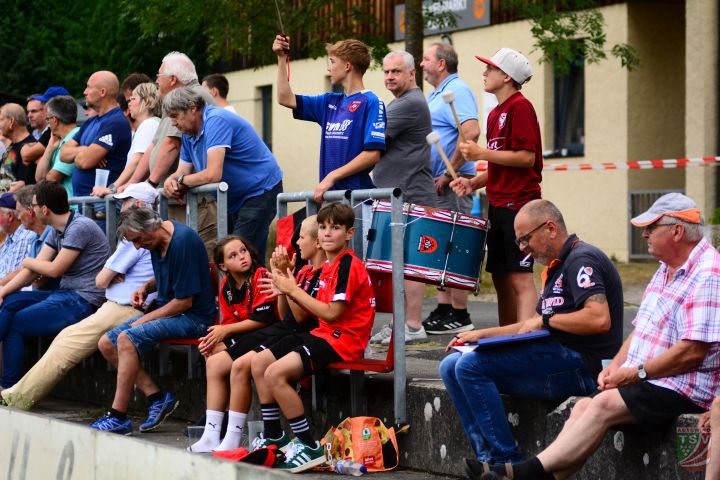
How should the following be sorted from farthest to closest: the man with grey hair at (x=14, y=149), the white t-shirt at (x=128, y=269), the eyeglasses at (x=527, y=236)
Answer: the man with grey hair at (x=14, y=149), the white t-shirt at (x=128, y=269), the eyeglasses at (x=527, y=236)

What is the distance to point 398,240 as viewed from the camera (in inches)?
269

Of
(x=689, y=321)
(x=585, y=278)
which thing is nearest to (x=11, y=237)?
(x=585, y=278)

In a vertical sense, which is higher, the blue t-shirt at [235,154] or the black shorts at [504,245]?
the blue t-shirt at [235,154]

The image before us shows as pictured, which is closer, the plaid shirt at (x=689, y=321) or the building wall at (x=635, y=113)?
the plaid shirt at (x=689, y=321)

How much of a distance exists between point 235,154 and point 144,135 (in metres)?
1.33

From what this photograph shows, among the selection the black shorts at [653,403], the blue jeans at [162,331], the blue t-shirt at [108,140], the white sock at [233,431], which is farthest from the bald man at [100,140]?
the black shorts at [653,403]

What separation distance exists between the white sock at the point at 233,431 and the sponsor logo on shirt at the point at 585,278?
2162mm

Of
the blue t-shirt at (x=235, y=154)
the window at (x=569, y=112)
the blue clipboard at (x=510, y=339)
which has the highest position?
the window at (x=569, y=112)

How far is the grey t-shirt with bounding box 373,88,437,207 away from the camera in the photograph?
8.17m

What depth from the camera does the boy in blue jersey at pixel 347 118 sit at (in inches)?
301

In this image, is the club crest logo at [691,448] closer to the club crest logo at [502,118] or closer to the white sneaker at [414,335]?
the club crest logo at [502,118]

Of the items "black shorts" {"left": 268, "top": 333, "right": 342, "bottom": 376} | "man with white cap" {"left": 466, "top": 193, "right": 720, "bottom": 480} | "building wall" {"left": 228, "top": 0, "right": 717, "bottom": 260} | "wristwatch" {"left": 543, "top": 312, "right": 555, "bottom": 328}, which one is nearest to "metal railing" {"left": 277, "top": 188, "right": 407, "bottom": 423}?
"black shorts" {"left": 268, "top": 333, "right": 342, "bottom": 376}

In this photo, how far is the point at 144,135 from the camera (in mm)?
9594

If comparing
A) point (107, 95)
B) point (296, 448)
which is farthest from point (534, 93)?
point (296, 448)
